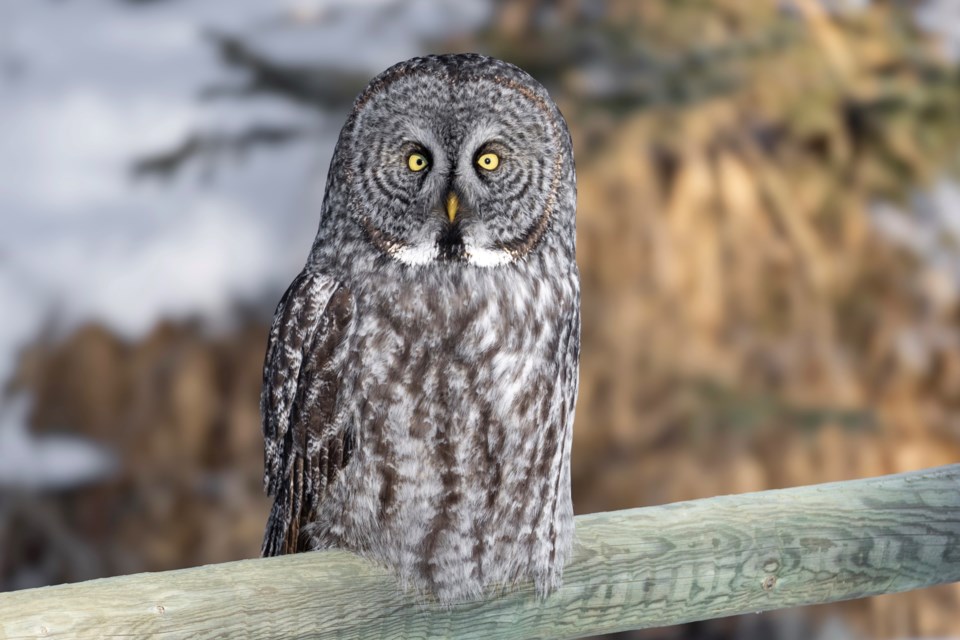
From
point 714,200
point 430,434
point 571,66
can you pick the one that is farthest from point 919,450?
point 430,434

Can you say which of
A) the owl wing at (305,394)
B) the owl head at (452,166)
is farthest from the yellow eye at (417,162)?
the owl wing at (305,394)

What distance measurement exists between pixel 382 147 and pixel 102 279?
229 cm

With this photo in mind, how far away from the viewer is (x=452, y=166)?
1.35 meters

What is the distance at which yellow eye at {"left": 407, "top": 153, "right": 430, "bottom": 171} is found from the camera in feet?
4.50

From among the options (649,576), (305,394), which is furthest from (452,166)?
(649,576)

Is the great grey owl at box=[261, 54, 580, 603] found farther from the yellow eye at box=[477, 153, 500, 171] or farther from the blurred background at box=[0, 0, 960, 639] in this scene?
the blurred background at box=[0, 0, 960, 639]

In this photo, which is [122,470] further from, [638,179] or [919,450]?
[919,450]

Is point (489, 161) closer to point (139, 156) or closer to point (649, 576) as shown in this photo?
point (649, 576)

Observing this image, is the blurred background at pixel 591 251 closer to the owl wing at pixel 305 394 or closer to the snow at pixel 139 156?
the snow at pixel 139 156

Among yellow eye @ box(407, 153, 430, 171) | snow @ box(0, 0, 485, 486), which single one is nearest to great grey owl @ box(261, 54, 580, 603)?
yellow eye @ box(407, 153, 430, 171)

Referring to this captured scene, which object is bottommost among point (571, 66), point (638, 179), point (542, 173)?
point (542, 173)

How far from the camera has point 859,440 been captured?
3.69 m

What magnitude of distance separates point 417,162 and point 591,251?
225 centimetres

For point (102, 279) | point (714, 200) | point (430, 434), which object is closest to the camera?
point (430, 434)
